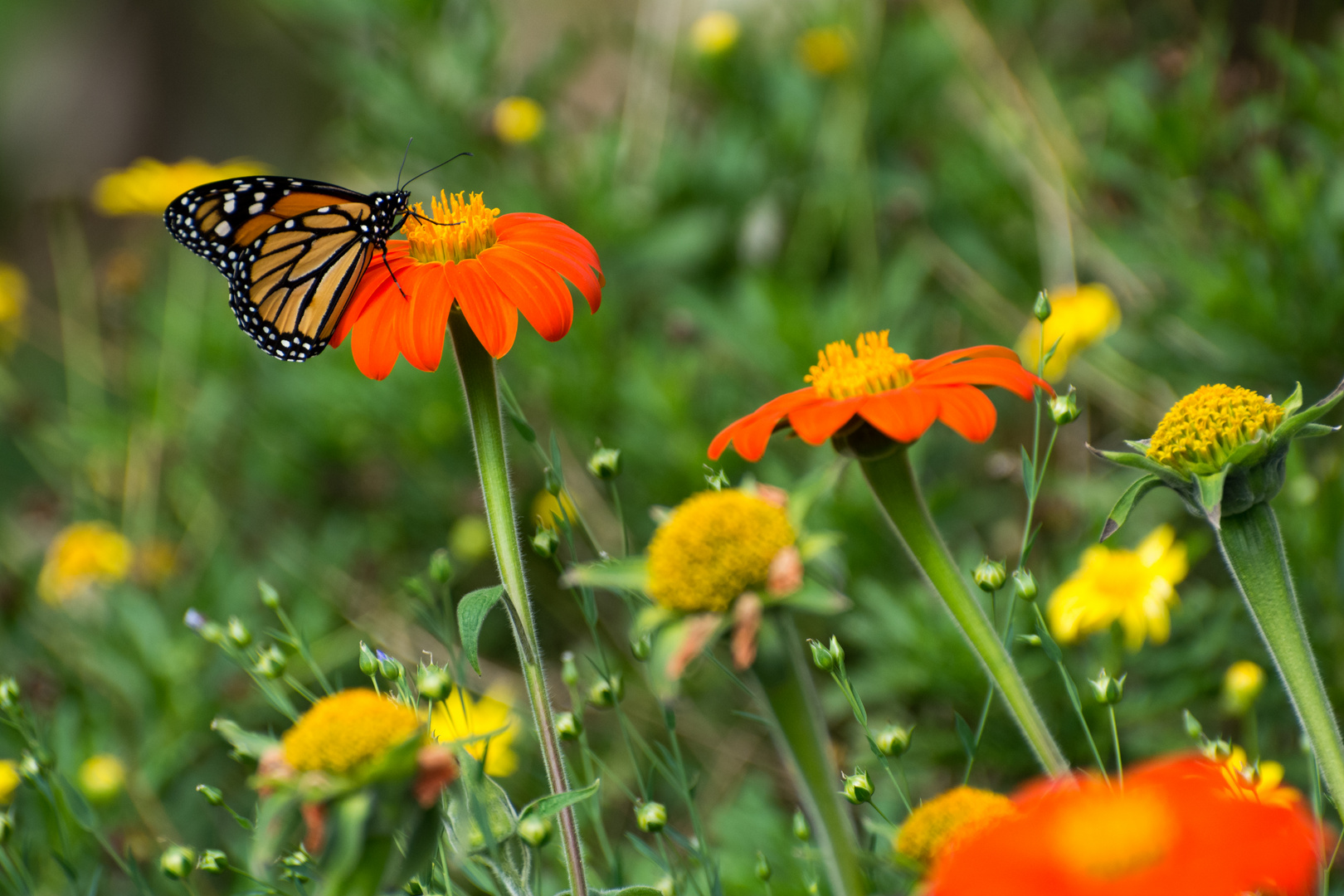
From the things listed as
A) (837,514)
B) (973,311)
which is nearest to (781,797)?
(837,514)

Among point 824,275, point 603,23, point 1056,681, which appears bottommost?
point 1056,681

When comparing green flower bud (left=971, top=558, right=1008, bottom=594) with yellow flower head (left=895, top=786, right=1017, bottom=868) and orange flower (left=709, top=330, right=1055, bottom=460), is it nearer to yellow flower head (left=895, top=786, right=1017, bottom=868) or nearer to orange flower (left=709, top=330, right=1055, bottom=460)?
orange flower (left=709, top=330, right=1055, bottom=460)

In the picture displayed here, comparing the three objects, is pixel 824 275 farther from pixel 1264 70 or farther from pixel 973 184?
pixel 1264 70

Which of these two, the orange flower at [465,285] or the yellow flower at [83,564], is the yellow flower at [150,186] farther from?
the orange flower at [465,285]

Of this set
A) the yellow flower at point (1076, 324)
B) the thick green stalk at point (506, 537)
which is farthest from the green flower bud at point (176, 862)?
the yellow flower at point (1076, 324)

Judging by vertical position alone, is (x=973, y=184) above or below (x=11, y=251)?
below

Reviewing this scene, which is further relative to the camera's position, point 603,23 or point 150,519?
point 603,23
